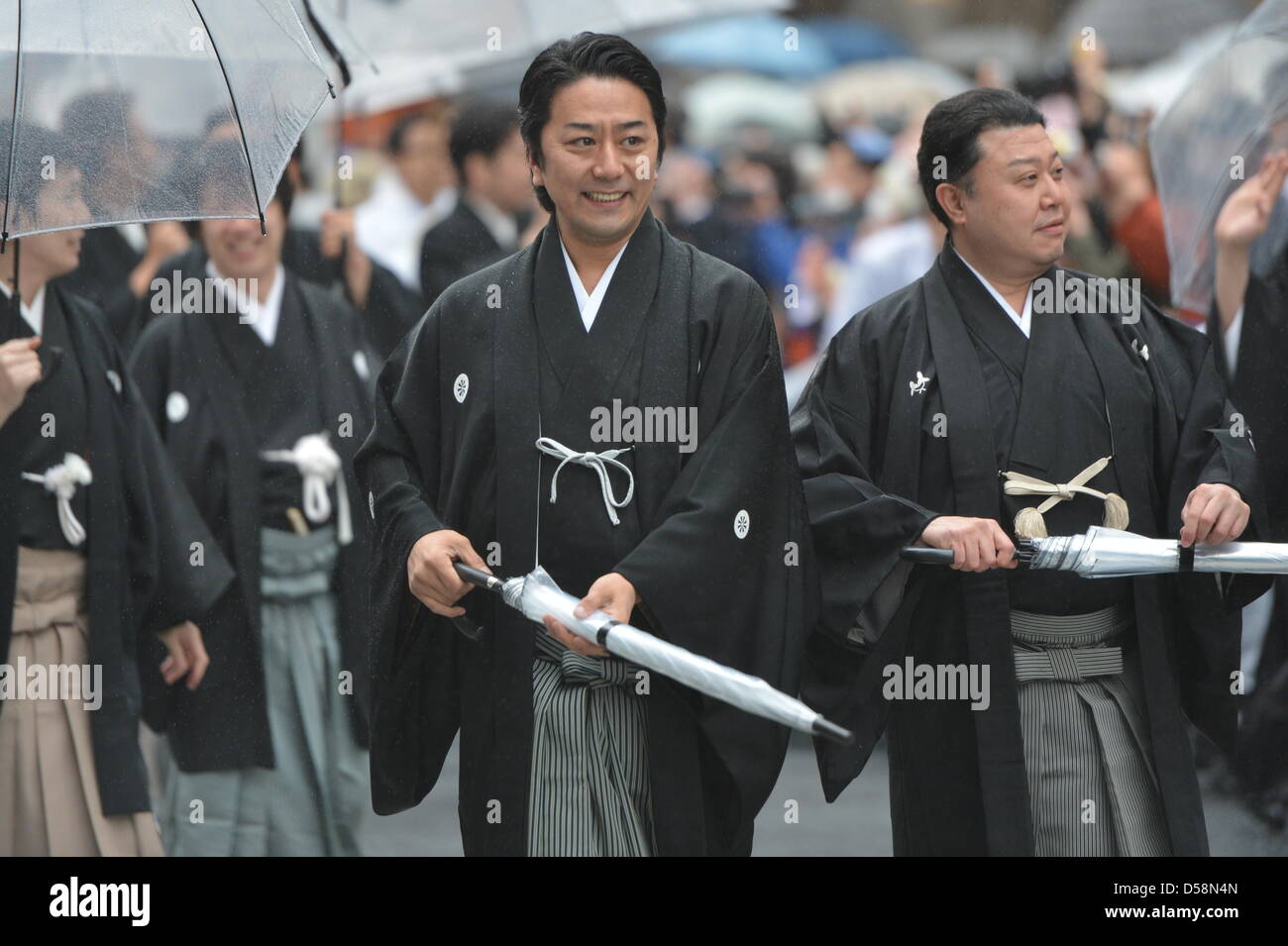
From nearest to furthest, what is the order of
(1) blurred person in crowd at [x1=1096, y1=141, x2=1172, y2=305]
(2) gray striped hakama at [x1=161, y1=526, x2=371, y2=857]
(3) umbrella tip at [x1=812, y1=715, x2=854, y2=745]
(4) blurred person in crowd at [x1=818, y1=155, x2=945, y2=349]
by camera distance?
(3) umbrella tip at [x1=812, y1=715, x2=854, y2=745] → (2) gray striped hakama at [x1=161, y1=526, x2=371, y2=857] → (1) blurred person in crowd at [x1=1096, y1=141, x2=1172, y2=305] → (4) blurred person in crowd at [x1=818, y1=155, x2=945, y2=349]

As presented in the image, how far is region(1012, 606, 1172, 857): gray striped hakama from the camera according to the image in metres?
4.12

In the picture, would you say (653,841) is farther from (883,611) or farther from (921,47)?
(921,47)

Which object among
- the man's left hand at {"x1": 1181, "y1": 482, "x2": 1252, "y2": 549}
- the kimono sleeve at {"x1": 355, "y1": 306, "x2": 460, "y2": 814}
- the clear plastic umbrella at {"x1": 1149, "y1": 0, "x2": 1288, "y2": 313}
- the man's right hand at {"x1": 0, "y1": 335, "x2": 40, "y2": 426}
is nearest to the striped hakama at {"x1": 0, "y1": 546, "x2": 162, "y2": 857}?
the man's right hand at {"x1": 0, "y1": 335, "x2": 40, "y2": 426}

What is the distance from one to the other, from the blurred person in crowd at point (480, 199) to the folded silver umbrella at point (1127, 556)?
3.22m

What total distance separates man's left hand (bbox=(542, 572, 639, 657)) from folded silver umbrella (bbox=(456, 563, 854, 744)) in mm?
19

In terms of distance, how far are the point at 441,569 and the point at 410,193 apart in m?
4.88

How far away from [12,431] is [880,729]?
2.56m

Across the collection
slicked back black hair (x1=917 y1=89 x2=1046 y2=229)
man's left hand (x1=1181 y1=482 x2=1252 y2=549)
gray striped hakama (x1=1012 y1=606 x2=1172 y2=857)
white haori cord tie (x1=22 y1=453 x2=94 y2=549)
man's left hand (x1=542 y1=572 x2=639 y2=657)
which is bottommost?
gray striped hakama (x1=1012 y1=606 x2=1172 y2=857)

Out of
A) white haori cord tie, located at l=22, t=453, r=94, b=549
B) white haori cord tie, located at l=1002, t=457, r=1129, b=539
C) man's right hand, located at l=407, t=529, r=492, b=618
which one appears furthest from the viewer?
white haori cord tie, located at l=22, t=453, r=94, b=549

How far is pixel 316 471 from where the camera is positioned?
19.0 feet

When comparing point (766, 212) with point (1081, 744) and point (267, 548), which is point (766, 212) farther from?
point (1081, 744)

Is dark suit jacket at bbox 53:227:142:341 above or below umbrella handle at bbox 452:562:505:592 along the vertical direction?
above

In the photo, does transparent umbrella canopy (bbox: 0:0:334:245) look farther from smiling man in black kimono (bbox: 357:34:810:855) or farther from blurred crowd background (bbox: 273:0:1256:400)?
blurred crowd background (bbox: 273:0:1256:400)

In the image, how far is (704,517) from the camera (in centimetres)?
379
